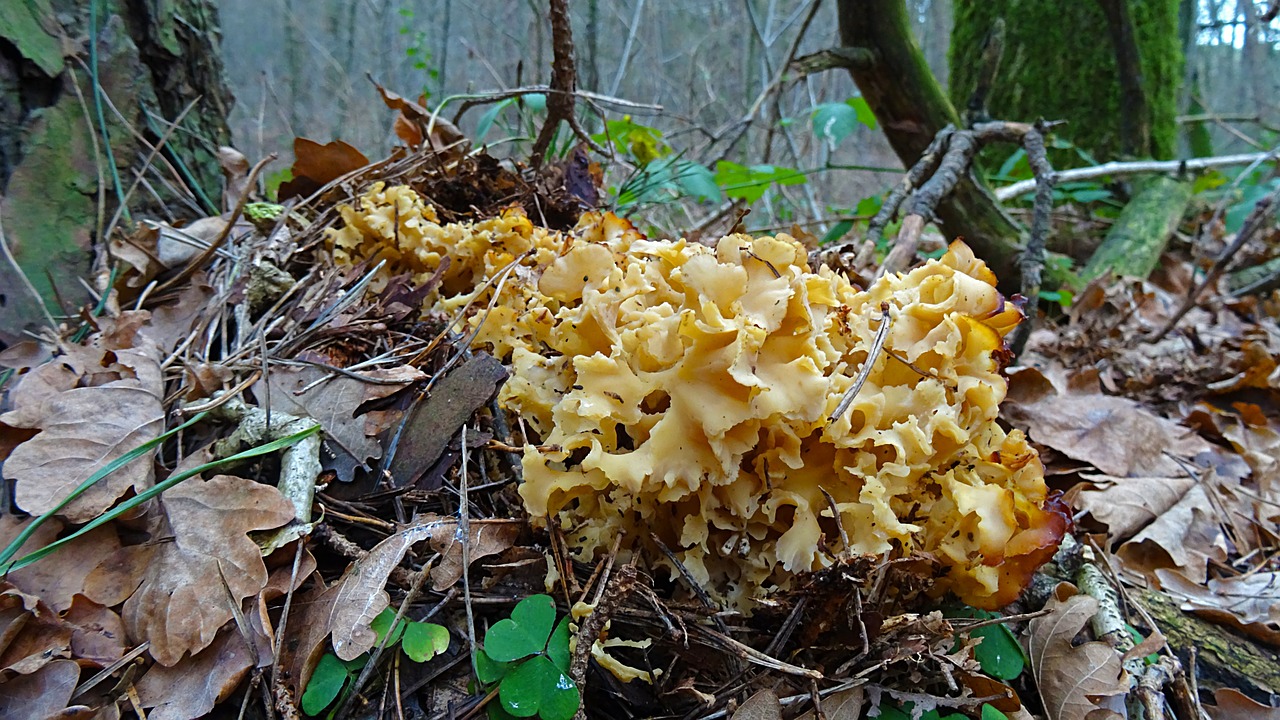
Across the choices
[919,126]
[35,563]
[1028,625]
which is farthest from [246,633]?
[919,126]

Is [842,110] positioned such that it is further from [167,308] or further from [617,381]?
[167,308]

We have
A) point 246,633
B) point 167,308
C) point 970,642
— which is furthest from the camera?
point 167,308

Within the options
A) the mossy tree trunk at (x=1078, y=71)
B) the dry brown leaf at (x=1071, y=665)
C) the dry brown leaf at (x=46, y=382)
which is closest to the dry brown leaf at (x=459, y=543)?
the dry brown leaf at (x=46, y=382)

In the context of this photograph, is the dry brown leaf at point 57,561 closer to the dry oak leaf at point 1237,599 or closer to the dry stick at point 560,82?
the dry stick at point 560,82

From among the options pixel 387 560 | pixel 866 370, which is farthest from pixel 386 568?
pixel 866 370

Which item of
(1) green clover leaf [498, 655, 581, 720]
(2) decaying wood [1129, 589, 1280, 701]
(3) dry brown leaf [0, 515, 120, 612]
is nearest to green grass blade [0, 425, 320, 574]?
(3) dry brown leaf [0, 515, 120, 612]

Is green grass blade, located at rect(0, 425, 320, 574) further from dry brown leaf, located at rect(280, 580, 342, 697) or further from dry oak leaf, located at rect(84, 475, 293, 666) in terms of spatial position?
dry brown leaf, located at rect(280, 580, 342, 697)
